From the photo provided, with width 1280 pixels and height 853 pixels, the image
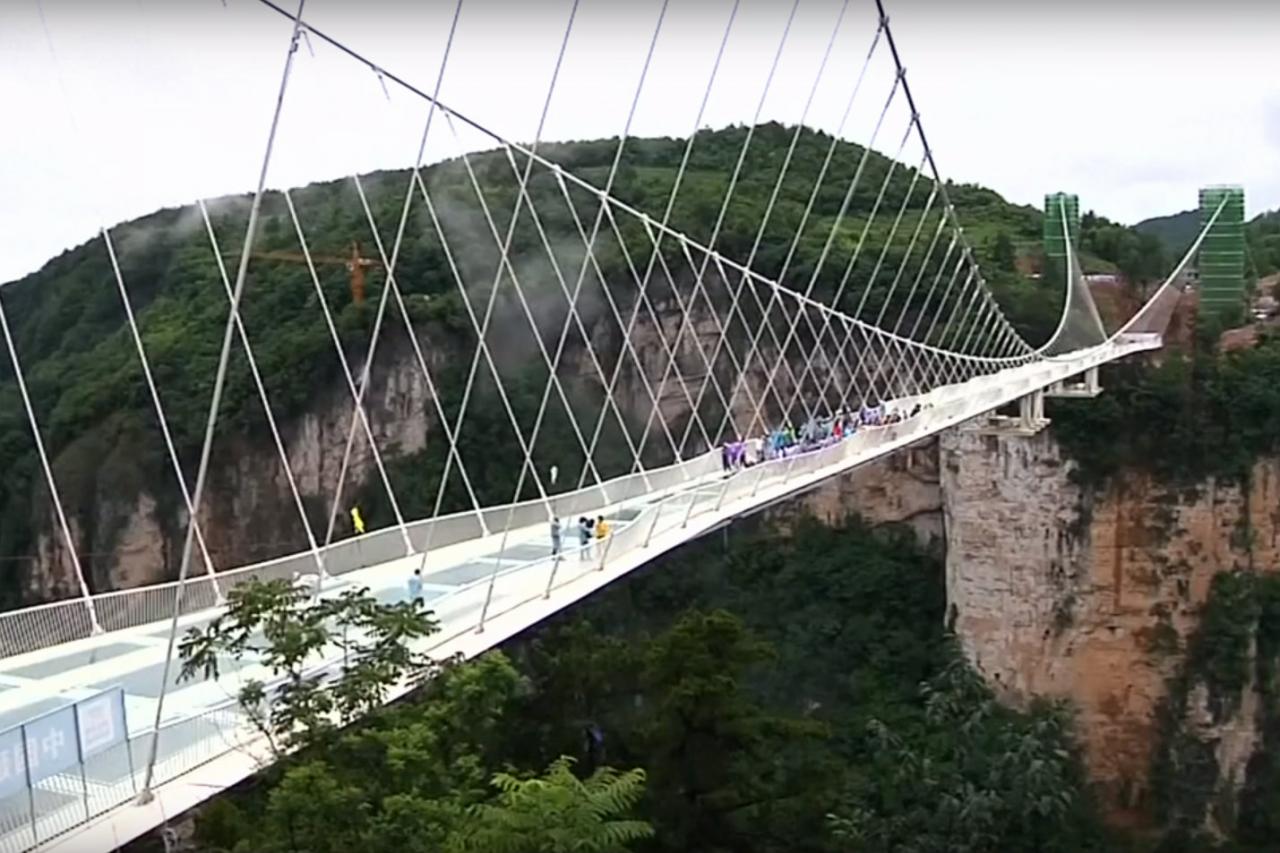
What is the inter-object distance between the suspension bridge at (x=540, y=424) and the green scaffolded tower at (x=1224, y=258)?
1048 millimetres

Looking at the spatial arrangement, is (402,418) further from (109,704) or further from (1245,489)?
(109,704)

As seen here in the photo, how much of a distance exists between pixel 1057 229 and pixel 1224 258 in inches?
214

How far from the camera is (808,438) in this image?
14.0 metres

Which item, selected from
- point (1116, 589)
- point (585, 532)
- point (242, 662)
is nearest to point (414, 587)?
point (242, 662)

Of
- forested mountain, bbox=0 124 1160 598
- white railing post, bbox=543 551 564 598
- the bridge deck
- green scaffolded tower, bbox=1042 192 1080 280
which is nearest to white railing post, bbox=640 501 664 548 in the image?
the bridge deck

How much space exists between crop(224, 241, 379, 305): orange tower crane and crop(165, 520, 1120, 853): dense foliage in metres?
7.61

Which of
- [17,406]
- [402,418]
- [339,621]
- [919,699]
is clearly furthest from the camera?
[402,418]

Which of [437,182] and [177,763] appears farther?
[437,182]

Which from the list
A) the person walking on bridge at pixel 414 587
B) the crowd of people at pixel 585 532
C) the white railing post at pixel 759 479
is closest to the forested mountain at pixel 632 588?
the person walking on bridge at pixel 414 587

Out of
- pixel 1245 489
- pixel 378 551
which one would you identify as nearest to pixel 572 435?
pixel 1245 489

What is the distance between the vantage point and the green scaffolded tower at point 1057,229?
30.1 m

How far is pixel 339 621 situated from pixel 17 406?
20.8 metres

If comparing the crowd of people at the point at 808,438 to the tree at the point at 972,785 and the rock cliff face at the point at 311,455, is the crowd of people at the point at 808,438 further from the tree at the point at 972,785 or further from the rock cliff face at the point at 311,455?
the rock cliff face at the point at 311,455

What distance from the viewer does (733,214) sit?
2902cm
